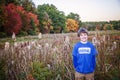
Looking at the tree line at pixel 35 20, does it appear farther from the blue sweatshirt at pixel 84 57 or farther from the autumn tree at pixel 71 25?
the blue sweatshirt at pixel 84 57

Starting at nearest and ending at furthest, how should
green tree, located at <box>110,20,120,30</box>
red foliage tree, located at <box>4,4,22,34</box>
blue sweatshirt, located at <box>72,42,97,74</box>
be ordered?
blue sweatshirt, located at <box>72,42,97,74</box> < red foliage tree, located at <box>4,4,22,34</box> < green tree, located at <box>110,20,120,30</box>

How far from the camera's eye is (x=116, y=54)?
11.6 feet

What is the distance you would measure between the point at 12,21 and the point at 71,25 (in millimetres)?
1015

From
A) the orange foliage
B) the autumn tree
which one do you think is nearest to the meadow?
the autumn tree

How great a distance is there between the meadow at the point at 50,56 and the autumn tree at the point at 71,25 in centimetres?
10

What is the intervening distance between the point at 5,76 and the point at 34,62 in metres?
0.51

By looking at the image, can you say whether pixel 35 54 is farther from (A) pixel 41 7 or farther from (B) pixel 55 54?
(A) pixel 41 7

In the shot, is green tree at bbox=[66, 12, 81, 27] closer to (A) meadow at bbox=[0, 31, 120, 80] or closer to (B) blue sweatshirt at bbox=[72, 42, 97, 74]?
(A) meadow at bbox=[0, 31, 120, 80]

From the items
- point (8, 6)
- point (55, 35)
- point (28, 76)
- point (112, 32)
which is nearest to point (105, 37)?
point (112, 32)

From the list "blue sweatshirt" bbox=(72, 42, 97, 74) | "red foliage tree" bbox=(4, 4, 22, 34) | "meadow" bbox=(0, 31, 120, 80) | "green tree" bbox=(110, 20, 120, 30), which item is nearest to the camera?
"blue sweatshirt" bbox=(72, 42, 97, 74)

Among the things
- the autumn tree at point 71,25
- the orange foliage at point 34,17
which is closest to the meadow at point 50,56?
the autumn tree at point 71,25

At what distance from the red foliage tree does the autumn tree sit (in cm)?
83

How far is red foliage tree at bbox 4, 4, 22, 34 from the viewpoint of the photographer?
3.75 meters

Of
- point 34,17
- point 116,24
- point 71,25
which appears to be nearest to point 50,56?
point 71,25
